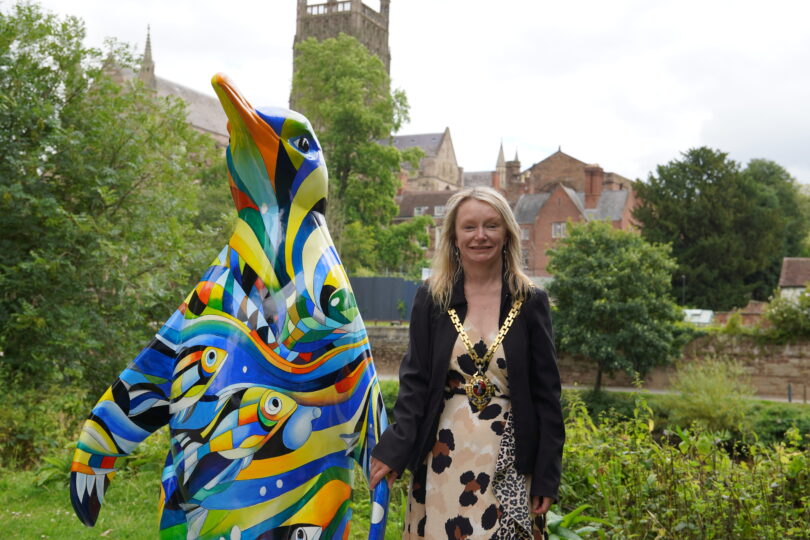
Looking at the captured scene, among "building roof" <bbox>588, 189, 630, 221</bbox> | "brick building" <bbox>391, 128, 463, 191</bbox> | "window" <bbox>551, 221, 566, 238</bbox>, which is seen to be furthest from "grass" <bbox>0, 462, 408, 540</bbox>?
"brick building" <bbox>391, 128, 463, 191</bbox>

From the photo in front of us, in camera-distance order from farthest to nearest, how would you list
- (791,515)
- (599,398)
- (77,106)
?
(599,398) → (77,106) → (791,515)

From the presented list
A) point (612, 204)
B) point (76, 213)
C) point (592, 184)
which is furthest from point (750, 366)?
point (592, 184)

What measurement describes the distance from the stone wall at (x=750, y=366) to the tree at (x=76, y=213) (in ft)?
48.8

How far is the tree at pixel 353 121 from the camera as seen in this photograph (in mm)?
27797

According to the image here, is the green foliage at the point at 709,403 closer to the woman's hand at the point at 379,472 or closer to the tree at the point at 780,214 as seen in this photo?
the woman's hand at the point at 379,472

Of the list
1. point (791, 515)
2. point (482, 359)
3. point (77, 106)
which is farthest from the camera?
point (77, 106)

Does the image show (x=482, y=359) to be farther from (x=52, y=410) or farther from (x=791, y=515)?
(x=52, y=410)

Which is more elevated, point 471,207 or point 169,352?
point 471,207

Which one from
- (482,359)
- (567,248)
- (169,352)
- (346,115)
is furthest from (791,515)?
(346,115)

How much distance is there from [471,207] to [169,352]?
1.25 m

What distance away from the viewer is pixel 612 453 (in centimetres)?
496

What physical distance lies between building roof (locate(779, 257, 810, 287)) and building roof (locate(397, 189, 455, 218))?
26848 mm

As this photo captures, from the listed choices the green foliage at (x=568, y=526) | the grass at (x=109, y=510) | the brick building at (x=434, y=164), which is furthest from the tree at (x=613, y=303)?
the brick building at (x=434, y=164)

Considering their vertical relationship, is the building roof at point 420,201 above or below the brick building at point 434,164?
below
